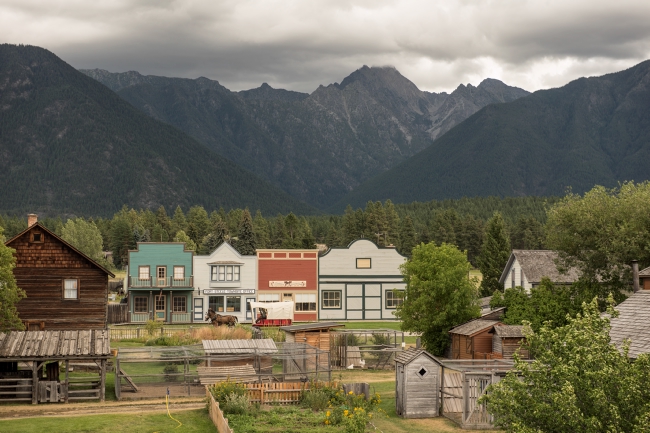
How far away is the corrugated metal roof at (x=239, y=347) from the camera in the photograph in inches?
1597

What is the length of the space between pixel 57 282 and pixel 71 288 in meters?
0.93

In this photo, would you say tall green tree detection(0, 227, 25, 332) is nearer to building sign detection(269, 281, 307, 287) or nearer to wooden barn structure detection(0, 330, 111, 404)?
wooden barn structure detection(0, 330, 111, 404)

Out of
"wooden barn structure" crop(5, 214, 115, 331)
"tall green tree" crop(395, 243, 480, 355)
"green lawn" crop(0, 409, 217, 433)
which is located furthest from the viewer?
"wooden barn structure" crop(5, 214, 115, 331)

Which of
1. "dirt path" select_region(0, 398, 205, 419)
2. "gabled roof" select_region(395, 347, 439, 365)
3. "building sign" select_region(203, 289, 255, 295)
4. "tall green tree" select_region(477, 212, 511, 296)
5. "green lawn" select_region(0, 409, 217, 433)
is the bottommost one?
"green lawn" select_region(0, 409, 217, 433)

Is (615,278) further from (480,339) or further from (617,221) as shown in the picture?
(480,339)

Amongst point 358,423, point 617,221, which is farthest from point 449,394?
point 617,221

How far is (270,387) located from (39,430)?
31.4 ft

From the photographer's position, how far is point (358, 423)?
25.6 metres

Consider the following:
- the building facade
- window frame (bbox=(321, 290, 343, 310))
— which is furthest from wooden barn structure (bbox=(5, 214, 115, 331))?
window frame (bbox=(321, 290, 343, 310))

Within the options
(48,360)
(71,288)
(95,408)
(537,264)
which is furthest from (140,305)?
(95,408)

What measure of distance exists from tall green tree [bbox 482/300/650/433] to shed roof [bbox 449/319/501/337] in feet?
86.3

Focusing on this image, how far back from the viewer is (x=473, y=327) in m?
49.2

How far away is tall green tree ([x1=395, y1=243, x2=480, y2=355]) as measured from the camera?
51406mm

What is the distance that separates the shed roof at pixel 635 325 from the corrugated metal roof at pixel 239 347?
640 inches
